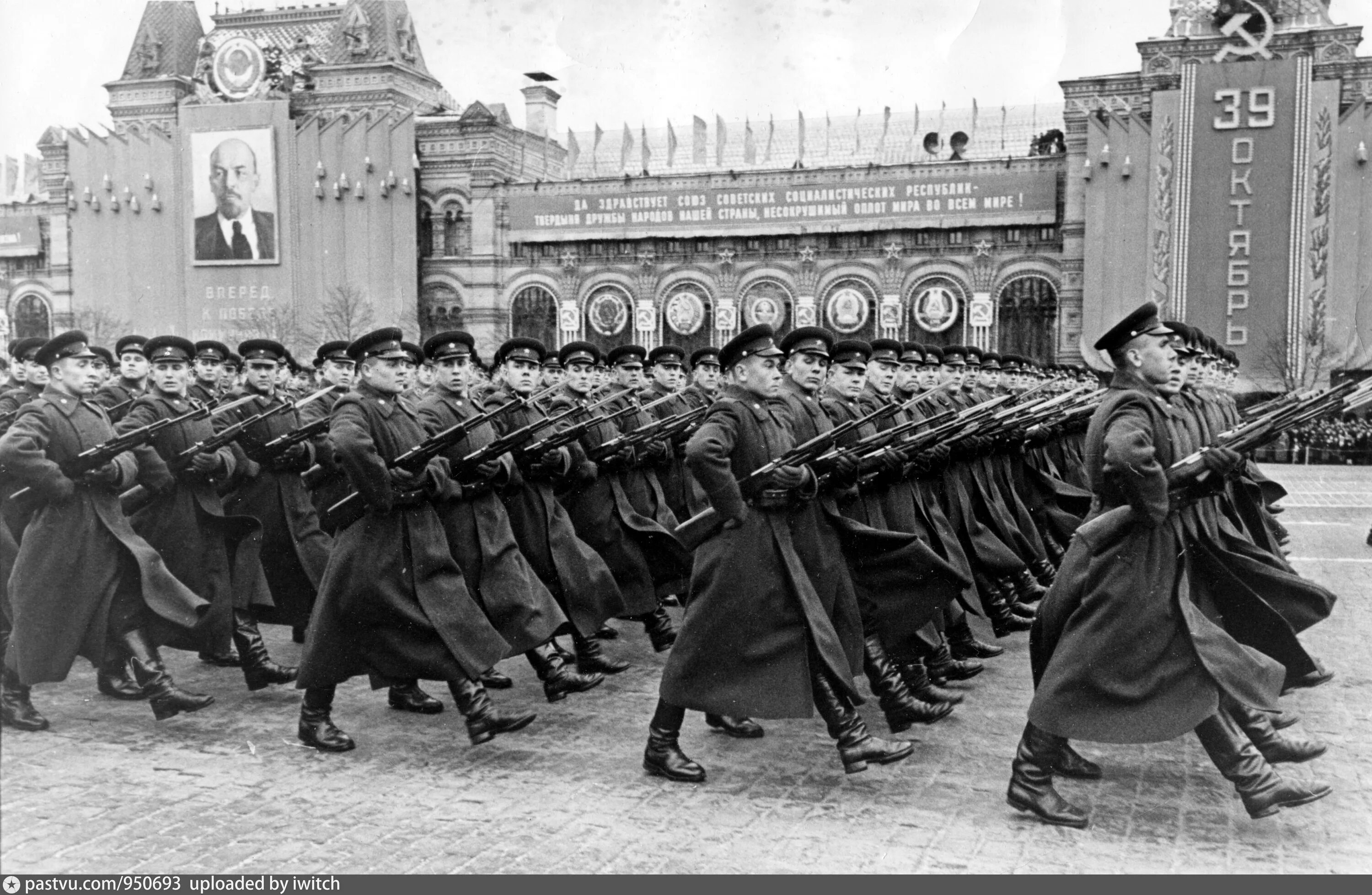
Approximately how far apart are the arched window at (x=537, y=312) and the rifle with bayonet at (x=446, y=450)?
32576 mm

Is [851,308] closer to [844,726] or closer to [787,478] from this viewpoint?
[787,478]

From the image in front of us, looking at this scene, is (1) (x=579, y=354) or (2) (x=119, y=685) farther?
(1) (x=579, y=354)

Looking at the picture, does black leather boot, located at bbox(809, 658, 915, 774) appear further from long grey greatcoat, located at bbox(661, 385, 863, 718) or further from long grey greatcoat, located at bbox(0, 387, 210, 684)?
long grey greatcoat, located at bbox(0, 387, 210, 684)

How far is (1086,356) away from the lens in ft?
105

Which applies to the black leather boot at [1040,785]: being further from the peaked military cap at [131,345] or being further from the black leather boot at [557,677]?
the peaked military cap at [131,345]

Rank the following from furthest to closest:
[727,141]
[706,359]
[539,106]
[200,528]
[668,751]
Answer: [539,106]
[727,141]
[706,359]
[200,528]
[668,751]

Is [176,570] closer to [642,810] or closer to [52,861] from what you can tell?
[52,861]

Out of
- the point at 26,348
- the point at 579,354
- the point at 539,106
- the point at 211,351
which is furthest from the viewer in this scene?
the point at 539,106

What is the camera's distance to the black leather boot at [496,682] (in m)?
6.92

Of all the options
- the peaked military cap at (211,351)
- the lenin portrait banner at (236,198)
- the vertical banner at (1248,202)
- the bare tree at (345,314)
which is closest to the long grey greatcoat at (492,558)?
the peaked military cap at (211,351)

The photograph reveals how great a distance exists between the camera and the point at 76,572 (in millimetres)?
5898

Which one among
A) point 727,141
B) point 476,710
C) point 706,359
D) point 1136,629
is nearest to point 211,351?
point 706,359

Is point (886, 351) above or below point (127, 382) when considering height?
above

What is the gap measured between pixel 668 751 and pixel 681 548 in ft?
8.87
